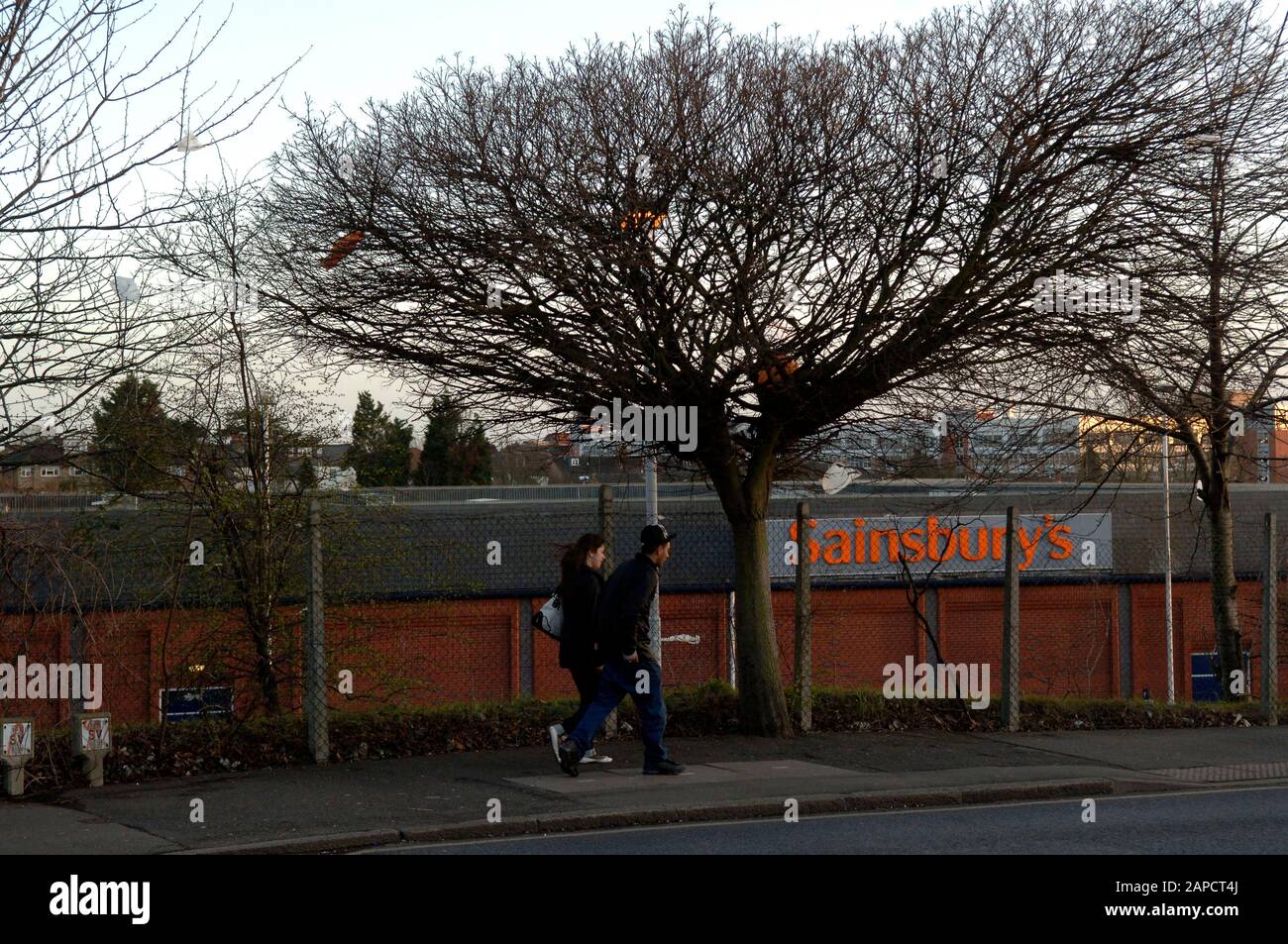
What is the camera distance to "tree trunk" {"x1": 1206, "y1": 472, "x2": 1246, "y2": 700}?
17.2 m

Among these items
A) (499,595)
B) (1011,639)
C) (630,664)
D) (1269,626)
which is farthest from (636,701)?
(499,595)

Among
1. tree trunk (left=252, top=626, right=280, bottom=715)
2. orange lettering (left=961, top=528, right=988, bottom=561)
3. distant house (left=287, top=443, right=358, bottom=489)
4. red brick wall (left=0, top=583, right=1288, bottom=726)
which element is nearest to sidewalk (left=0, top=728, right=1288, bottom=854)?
tree trunk (left=252, top=626, right=280, bottom=715)

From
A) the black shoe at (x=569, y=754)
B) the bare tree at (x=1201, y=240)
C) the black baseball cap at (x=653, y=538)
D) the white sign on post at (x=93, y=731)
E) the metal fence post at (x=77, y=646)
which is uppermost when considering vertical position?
the bare tree at (x=1201, y=240)

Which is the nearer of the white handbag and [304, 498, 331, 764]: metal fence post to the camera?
the white handbag

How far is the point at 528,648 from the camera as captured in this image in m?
31.7

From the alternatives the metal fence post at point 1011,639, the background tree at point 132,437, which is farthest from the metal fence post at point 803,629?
the background tree at point 132,437

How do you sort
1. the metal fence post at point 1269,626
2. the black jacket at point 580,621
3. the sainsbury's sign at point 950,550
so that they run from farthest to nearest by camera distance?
the sainsbury's sign at point 950,550 → the metal fence post at point 1269,626 → the black jacket at point 580,621

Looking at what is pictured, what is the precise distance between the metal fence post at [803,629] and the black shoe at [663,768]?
A: 2.67 m

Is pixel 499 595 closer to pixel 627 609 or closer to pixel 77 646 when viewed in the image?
pixel 77 646

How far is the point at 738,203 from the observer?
10859mm

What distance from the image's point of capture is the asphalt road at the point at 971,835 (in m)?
7.95

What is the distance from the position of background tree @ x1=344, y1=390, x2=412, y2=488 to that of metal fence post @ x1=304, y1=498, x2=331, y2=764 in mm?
1890

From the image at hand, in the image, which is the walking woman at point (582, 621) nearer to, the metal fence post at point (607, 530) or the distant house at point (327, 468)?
the metal fence post at point (607, 530)

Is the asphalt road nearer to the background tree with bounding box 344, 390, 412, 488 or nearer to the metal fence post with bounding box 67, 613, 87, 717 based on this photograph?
the metal fence post with bounding box 67, 613, 87, 717
